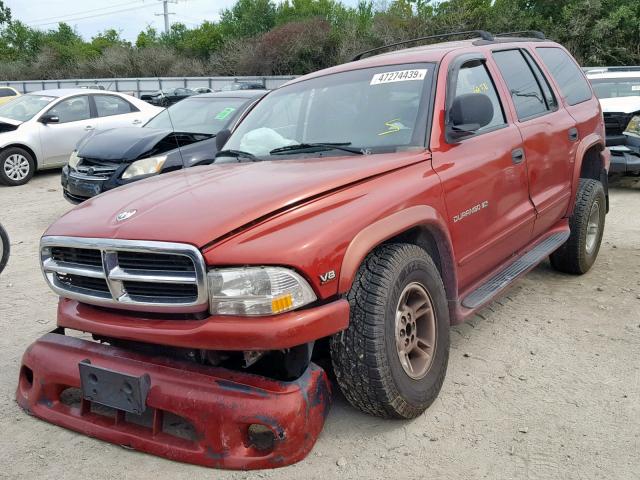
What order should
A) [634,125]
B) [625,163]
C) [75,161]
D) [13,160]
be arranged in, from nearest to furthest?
[75,161]
[625,163]
[634,125]
[13,160]

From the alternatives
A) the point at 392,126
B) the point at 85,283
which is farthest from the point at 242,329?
the point at 392,126

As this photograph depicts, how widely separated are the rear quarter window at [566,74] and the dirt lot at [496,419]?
5.36 ft

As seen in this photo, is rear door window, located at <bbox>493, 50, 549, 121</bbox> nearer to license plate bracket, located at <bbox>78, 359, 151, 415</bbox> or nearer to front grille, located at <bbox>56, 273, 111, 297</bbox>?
front grille, located at <bbox>56, 273, 111, 297</bbox>

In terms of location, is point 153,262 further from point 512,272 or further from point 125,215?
point 512,272

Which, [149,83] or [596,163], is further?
[149,83]

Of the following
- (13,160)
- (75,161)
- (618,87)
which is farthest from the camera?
(13,160)

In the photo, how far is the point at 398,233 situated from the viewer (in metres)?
3.09

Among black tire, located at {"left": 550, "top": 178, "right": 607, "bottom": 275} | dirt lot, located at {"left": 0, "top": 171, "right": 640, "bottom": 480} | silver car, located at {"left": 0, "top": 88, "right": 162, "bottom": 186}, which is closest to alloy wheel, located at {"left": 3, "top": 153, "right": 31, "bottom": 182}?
silver car, located at {"left": 0, "top": 88, "right": 162, "bottom": 186}

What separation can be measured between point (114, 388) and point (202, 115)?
607cm

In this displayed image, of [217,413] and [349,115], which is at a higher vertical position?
[349,115]

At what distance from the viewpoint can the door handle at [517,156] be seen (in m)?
4.12

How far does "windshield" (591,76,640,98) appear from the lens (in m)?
9.78

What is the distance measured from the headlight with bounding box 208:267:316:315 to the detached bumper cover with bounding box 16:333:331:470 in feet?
1.27

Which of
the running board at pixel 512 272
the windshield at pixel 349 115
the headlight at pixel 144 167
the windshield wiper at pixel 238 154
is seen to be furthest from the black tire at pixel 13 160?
the running board at pixel 512 272
